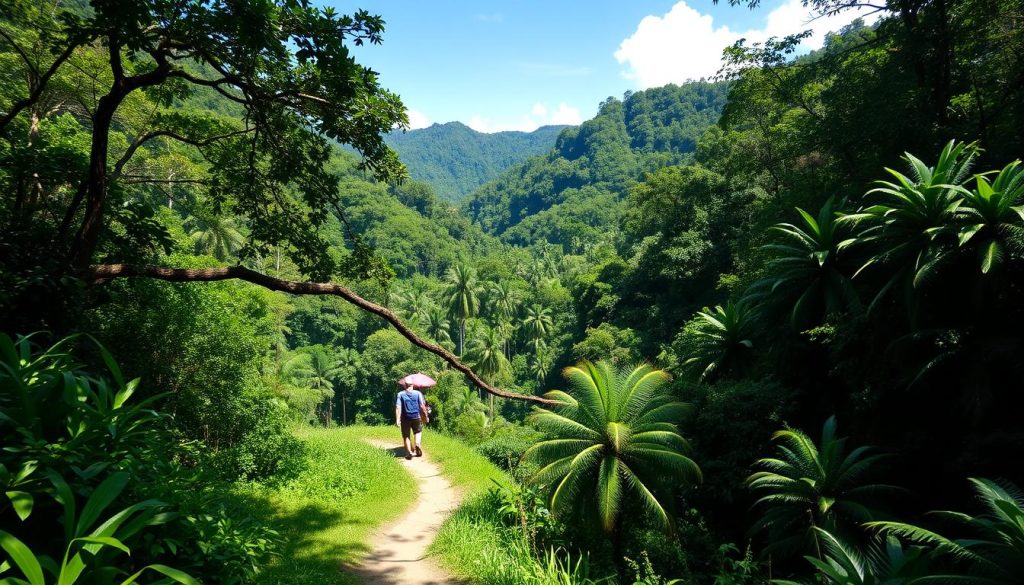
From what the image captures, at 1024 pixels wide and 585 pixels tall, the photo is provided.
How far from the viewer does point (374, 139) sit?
18.2ft

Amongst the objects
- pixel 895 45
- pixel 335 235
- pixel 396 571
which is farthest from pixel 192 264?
pixel 335 235

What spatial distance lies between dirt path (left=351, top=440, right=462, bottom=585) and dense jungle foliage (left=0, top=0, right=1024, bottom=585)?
870 mm

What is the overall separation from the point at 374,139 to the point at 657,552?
736cm

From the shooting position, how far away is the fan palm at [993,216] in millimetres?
6910

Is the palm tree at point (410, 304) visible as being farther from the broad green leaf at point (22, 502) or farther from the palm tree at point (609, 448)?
the broad green leaf at point (22, 502)

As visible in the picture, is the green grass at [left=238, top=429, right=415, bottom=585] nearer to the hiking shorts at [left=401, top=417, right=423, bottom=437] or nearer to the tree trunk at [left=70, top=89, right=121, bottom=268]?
the hiking shorts at [left=401, top=417, right=423, bottom=437]

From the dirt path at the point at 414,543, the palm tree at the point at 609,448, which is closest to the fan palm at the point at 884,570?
the palm tree at the point at 609,448

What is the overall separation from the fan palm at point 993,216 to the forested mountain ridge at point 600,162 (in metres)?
91.0

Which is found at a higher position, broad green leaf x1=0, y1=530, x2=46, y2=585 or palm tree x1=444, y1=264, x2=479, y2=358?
palm tree x1=444, y1=264, x2=479, y2=358

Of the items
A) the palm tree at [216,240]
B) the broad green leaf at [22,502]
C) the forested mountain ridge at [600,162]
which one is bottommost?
the broad green leaf at [22,502]

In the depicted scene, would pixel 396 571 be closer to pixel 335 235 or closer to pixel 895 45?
pixel 895 45

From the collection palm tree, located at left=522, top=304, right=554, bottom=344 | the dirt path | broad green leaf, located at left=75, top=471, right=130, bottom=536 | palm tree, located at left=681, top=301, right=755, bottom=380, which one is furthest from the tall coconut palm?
broad green leaf, located at left=75, top=471, right=130, bottom=536

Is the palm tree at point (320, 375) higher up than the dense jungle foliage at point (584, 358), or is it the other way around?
the dense jungle foliage at point (584, 358)

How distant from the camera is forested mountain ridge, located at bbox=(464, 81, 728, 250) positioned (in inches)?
4599
